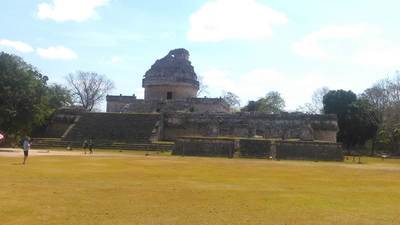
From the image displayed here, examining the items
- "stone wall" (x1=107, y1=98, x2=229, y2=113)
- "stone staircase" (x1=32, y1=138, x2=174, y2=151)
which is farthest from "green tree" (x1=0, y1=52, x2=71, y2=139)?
"stone wall" (x1=107, y1=98, x2=229, y2=113)

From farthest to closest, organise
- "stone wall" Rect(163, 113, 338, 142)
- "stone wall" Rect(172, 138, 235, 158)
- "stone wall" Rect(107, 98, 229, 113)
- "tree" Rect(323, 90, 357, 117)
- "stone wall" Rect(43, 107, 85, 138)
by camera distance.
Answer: "tree" Rect(323, 90, 357, 117) < "stone wall" Rect(107, 98, 229, 113) < "stone wall" Rect(43, 107, 85, 138) < "stone wall" Rect(163, 113, 338, 142) < "stone wall" Rect(172, 138, 235, 158)

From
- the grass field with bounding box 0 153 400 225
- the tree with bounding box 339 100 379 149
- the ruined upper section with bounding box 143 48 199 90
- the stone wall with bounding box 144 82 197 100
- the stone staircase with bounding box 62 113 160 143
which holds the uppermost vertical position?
the ruined upper section with bounding box 143 48 199 90

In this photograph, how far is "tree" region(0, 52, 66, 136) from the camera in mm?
30688

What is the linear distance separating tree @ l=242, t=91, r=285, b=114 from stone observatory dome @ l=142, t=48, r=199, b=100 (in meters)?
12.5

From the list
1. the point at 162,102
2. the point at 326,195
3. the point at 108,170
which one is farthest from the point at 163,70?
the point at 326,195

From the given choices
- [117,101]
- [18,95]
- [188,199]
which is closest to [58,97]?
[117,101]

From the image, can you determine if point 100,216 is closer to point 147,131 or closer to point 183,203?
point 183,203

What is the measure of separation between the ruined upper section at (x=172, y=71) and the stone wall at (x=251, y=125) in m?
7.93

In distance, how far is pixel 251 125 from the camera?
40.7 metres

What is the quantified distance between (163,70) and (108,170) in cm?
3134

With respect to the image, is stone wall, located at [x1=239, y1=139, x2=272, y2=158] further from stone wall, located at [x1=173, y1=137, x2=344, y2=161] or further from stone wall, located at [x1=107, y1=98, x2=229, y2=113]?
stone wall, located at [x1=107, y1=98, x2=229, y2=113]

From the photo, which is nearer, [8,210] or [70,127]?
[8,210]

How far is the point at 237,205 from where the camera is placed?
10281 millimetres

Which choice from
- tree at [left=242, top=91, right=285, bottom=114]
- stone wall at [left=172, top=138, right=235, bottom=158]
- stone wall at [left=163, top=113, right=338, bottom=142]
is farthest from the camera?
tree at [left=242, top=91, right=285, bottom=114]
